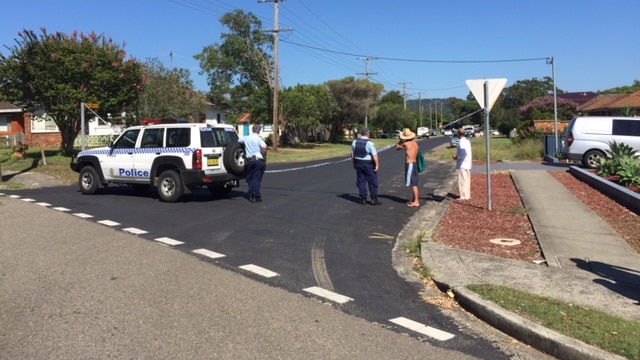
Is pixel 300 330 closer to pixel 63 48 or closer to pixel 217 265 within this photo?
pixel 217 265

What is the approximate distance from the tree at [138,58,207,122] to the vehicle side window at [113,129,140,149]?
17.0 metres

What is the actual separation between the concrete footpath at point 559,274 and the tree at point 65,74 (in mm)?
18452

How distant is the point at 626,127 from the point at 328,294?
17052mm

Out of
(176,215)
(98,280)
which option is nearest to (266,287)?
(98,280)

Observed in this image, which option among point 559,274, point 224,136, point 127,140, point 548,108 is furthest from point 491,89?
point 548,108

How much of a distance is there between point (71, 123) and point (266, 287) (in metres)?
21.1

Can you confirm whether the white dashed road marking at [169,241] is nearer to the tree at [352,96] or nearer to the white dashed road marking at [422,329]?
the white dashed road marking at [422,329]

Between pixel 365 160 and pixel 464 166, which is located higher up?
pixel 365 160

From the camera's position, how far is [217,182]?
12680 mm

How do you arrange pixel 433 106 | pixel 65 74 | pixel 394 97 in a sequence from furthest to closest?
pixel 433 106 < pixel 394 97 < pixel 65 74

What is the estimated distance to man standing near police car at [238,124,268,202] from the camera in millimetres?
A: 12453

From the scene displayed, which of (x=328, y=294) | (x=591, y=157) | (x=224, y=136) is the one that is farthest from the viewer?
(x=591, y=157)

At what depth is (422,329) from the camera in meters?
4.95

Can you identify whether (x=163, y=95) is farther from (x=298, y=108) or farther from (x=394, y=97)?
(x=394, y=97)
